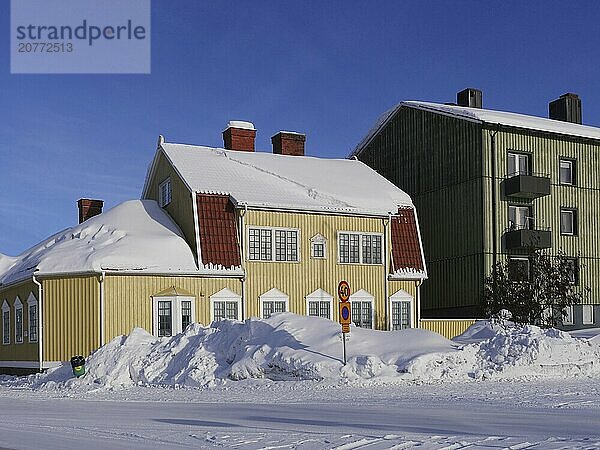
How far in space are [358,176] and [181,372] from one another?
16.4 m

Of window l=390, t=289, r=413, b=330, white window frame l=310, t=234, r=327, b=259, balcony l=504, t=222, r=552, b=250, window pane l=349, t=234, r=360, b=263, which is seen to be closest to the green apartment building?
balcony l=504, t=222, r=552, b=250

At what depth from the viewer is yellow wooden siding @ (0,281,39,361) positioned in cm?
3170

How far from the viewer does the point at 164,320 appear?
3130 cm

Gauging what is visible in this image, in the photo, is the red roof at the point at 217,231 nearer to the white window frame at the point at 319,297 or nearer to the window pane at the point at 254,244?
the window pane at the point at 254,244

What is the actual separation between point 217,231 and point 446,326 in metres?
10.1

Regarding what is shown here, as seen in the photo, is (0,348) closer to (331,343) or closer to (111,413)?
(331,343)

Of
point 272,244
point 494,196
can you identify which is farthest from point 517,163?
point 272,244

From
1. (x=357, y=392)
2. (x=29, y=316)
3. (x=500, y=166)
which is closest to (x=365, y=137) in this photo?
(x=500, y=166)

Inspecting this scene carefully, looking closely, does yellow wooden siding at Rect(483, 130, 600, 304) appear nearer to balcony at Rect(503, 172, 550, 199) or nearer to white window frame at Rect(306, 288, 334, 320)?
balcony at Rect(503, 172, 550, 199)

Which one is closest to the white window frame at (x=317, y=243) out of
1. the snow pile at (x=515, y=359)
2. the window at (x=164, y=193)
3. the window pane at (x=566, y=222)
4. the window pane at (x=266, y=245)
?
the window pane at (x=266, y=245)

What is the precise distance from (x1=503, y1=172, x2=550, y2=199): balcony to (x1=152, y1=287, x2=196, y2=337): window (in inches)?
632

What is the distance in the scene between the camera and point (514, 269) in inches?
1465

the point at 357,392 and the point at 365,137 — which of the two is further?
the point at 365,137

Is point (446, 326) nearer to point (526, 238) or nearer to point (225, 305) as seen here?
point (526, 238)
